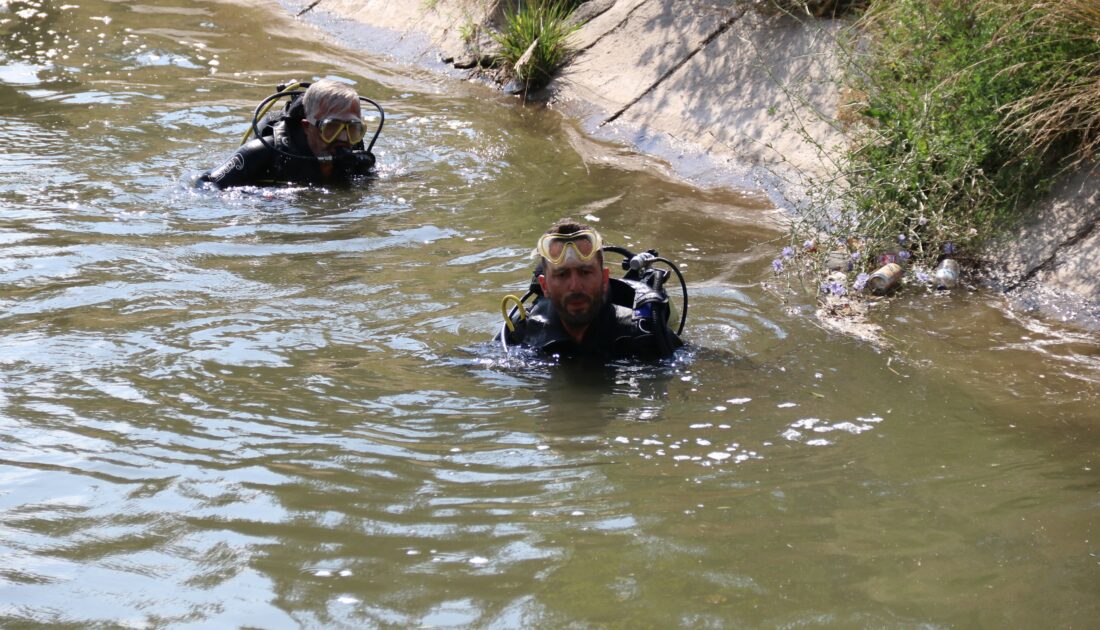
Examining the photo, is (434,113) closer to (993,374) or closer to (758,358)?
(758,358)

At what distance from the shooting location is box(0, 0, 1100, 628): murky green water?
126 inches

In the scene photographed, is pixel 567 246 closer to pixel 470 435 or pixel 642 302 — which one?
pixel 642 302

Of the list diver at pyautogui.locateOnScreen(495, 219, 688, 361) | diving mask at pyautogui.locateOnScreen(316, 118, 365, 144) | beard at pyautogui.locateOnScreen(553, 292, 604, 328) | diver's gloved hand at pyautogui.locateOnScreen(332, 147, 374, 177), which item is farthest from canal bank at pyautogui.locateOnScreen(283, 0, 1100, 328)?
beard at pyautogui.locateOnScreen(553, 292, 604, 328)

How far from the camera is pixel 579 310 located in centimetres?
521

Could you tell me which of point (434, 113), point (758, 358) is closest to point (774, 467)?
point (758, 358)

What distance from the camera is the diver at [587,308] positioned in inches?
203

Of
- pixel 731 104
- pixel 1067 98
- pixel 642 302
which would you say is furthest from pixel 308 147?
pixel 1067 98

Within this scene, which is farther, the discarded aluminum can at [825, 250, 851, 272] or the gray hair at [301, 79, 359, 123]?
the gray hair at [301, 79, 359, 123]

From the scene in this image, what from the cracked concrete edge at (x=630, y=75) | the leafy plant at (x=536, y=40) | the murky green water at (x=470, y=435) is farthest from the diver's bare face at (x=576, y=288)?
the leafy plant at (x=536, y=40)

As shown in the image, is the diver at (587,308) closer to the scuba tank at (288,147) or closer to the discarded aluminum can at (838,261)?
the discarded aluminum can at (838,261)

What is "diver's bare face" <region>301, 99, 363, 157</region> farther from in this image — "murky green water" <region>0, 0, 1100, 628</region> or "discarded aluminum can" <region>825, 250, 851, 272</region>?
"discarded aluminum can" <region>825, 250, 851, 272</region>

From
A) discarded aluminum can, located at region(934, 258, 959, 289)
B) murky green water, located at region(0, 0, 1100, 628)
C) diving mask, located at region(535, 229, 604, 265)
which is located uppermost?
diving mask, located at region(535, 229, 604, 265)

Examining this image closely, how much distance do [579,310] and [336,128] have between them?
375cm

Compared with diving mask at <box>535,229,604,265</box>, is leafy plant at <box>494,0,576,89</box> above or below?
above
